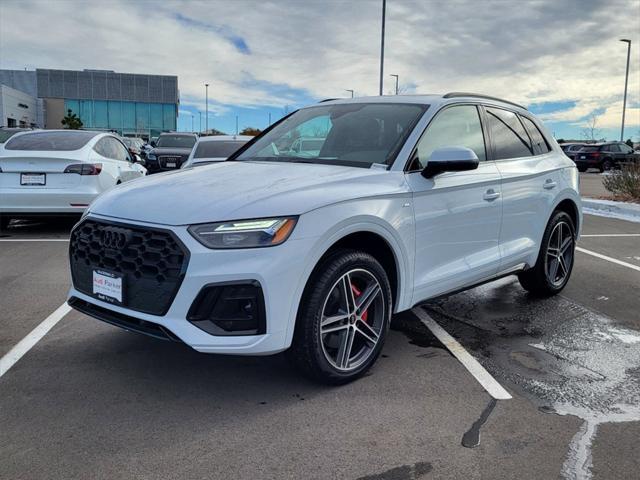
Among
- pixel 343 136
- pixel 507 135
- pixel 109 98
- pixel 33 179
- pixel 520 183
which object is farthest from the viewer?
pixel 109 98

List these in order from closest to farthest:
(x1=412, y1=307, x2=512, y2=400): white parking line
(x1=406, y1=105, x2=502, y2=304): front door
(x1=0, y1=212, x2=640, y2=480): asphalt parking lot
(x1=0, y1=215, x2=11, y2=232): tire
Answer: (x1=0, y1=212, x2=640, y2=480): asphalt parking lot → (x1=412, y1=307, x2=512, y2=400): white parking line → (x1=406, y1=105, x2=502, y2=304): front door → (x1=0, y1=215, x2=11, y2=232): tire

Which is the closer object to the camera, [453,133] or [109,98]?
[453,133]

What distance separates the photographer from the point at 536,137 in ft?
18.3

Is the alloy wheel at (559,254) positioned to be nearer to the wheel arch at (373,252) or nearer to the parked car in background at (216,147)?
the wheel arch at (373,252)

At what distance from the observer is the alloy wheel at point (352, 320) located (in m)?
3.44

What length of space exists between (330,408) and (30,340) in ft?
7.71

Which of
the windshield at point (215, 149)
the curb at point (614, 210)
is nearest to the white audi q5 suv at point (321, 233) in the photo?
the windshield at point (215, 149)

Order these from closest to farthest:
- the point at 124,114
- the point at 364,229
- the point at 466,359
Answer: the point at 364,229
the point at 466,359
the point at 124,114

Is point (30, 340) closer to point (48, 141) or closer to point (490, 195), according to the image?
point (490, 195)

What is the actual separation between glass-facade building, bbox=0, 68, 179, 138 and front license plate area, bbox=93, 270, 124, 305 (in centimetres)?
7595

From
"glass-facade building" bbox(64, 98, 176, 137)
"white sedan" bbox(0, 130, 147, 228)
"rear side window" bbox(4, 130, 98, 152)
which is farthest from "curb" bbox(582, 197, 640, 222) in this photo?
"glass-facade building" bbox(64, 98, 176, 137)

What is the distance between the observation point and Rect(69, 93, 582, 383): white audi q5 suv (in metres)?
3.04

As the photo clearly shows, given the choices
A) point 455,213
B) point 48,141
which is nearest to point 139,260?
point 455,213

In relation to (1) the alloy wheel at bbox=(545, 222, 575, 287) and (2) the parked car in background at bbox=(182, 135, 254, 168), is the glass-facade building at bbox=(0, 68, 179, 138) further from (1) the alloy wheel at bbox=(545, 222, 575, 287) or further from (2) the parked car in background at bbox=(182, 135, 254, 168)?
(1) the alloy wheel at bbox=(545, 222, 575, 287)
